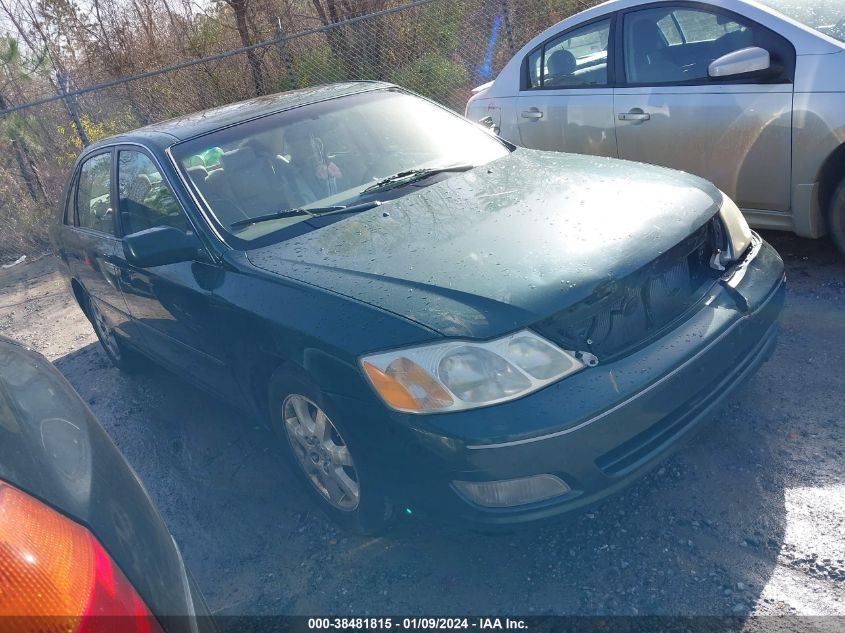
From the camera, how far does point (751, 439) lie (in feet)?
9.93

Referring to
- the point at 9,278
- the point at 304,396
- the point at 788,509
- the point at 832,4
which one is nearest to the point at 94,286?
the point at 304,396

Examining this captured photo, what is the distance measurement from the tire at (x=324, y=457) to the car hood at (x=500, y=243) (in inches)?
17.4

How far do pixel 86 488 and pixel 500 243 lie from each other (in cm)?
169

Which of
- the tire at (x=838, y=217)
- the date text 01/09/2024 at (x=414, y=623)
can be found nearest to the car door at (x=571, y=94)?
the tire at (x=838, y=217)

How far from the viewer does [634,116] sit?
4.82m

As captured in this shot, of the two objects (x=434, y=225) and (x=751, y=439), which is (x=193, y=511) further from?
(x=751, y=439)

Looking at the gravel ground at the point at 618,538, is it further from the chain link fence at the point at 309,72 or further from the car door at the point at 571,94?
the chain link fence at the point at 309,72

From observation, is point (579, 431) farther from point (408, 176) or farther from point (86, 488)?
point (408, 176)

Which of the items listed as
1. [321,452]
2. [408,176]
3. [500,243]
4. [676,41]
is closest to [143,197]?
[408,176]

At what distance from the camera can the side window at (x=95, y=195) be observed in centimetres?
430

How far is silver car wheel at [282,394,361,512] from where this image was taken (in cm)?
278

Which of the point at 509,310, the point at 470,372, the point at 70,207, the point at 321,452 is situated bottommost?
the point at 321,452

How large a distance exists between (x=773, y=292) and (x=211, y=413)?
3.12 meters

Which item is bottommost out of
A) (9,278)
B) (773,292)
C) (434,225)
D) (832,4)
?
(9,278)
